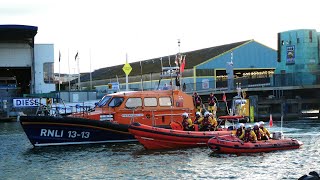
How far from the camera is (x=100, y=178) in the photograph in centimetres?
1769

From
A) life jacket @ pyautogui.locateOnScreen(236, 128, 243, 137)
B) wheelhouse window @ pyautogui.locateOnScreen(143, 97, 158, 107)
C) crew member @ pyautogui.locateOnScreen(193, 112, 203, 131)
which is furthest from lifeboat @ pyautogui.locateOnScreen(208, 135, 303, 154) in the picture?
wheelhouse window @ pyautogui.locateOnScreen(143, 97, 158, 107)

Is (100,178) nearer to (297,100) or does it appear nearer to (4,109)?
(297,100)

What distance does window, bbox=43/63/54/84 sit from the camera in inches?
2470

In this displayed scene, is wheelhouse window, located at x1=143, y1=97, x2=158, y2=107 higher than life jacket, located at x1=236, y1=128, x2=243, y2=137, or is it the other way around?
wheelhouse window, located at x1=143, y1=97, x2=158, y2=107

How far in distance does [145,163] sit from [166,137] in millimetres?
3796

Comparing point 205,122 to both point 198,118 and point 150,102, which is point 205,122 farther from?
point 150,102

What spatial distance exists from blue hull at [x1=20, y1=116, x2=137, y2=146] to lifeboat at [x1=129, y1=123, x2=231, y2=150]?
246 centimetres

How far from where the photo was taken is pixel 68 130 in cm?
2566

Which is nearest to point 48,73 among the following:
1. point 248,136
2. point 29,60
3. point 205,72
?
point 29,60

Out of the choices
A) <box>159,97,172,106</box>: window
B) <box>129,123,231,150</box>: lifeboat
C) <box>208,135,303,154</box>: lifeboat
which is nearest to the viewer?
<box>208,135,303,154</box>: lifeboat

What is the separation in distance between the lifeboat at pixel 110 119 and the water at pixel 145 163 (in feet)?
1.63

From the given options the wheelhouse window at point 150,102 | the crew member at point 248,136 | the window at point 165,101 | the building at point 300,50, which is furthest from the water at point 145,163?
the building at point 300,50

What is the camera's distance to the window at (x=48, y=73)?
6275cm

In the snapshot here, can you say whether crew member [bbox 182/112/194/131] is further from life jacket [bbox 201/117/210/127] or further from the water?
the water
